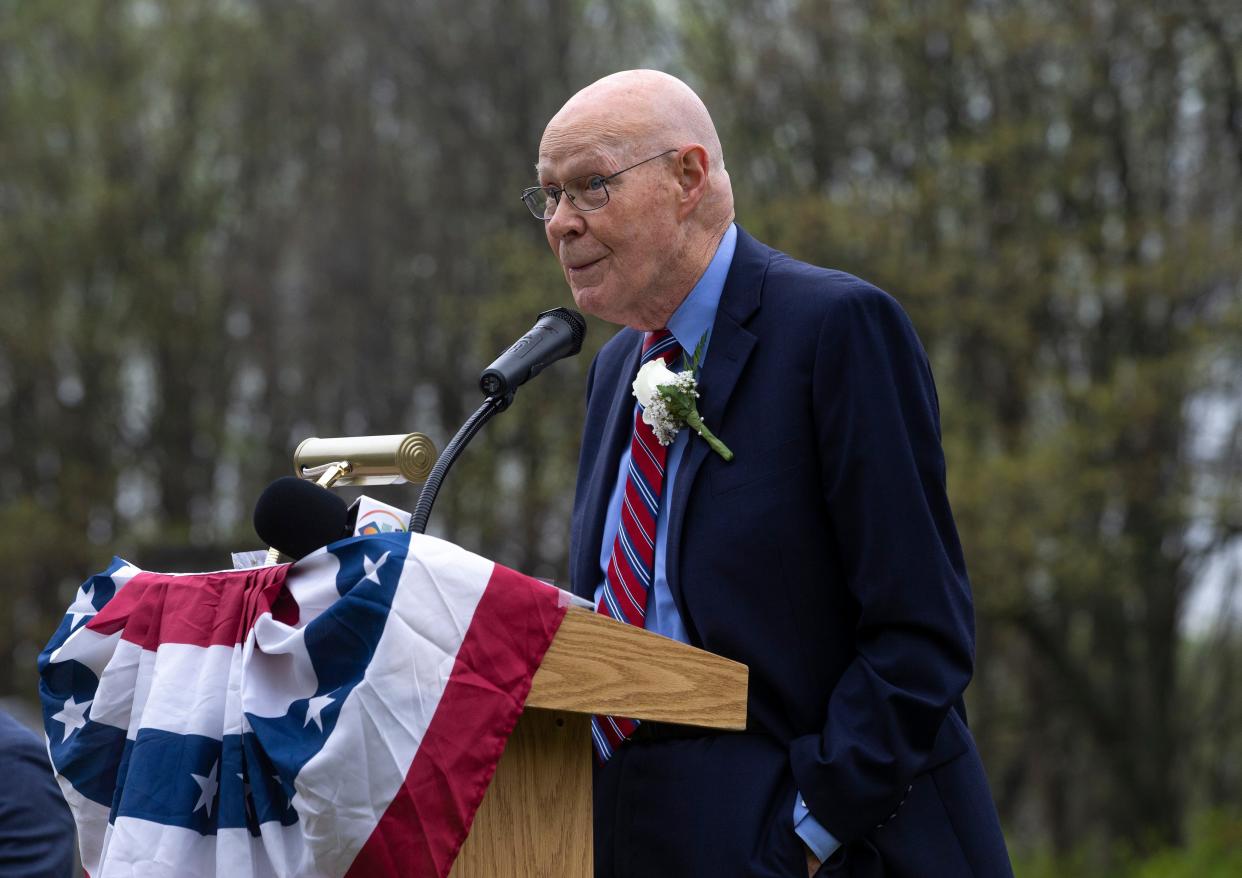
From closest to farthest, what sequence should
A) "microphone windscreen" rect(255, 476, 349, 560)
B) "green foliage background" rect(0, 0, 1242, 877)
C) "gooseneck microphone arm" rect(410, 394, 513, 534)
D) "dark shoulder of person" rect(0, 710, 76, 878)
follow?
"microphone windscreen" rect(255, 476, 349, 560), "gooseneck microphone arm" rect(410, 394, 513, 534), "dark shoulder of person" rect(0, 710, 76, 878), "green foliage background" rect(0, 0, 1242, 877)

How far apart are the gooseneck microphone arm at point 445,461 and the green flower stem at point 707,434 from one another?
0.97ft

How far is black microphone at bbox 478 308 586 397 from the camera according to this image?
2426 mm

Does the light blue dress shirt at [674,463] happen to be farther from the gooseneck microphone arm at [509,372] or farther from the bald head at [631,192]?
the gooseneck microphone arm at [509,372]

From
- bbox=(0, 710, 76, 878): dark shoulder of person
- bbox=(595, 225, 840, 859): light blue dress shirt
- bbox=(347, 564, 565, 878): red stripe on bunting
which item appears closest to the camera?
bbox=(347, 564, 565, 878): red stripe on bunting

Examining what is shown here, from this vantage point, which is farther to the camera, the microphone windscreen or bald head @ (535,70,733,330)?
bald head @ (535,70,733,330)

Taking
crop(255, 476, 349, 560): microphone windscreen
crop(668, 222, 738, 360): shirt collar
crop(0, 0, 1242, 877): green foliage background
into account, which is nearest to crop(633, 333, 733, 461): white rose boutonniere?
crop(668, 222, 738, 360): shirt collar

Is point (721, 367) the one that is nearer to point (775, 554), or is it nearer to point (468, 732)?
point (775, 554)

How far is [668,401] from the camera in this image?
2562 millimetres

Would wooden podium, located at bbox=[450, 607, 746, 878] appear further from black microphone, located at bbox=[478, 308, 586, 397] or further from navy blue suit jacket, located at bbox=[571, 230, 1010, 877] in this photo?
black microphone, located at bbox=[478, 308, 586, 397]

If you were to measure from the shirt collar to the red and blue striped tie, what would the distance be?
0.03m

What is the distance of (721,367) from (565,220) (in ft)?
1.16

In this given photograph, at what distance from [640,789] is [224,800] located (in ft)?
2.29

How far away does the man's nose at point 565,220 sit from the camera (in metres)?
2.60

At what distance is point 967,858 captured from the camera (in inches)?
95.3
